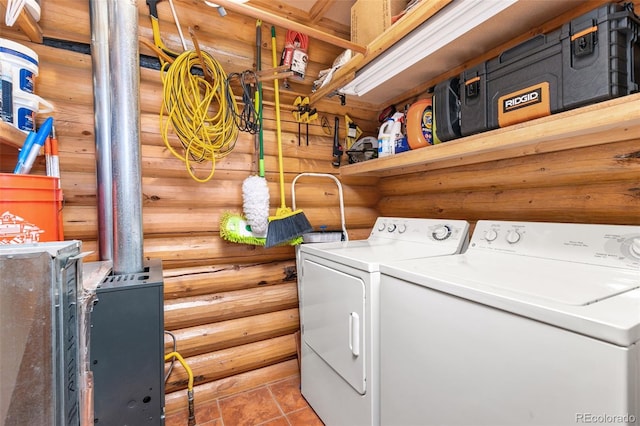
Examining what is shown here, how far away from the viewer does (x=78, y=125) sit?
1.62 metres

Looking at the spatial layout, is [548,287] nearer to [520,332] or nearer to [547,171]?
[520,332]

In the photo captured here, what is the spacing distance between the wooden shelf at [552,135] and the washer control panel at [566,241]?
366 millimetres

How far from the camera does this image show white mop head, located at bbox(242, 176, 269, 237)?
1835 millimetres

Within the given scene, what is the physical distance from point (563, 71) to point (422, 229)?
1037mm

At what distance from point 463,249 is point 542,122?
78cm

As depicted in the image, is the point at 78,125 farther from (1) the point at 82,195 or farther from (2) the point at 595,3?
(2) the point at 595,3

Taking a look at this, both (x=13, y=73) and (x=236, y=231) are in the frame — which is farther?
(x=236, y=231)

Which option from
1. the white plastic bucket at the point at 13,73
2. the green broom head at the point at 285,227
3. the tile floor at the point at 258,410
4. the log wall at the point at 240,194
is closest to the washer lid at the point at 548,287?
the log wall at the point at 240,194

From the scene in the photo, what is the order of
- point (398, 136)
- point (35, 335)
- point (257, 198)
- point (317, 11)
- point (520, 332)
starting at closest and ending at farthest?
point (35, 335), point (520, 332), point (257, 198), point (398, 136), point (317, 11)

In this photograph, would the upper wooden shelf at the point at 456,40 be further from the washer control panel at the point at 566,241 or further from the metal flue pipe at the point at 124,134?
the metal flue pipe at the point at 124,134

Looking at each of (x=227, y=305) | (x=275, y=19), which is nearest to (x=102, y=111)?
(x=275, y=19)

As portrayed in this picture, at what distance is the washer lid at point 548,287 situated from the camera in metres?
0.66

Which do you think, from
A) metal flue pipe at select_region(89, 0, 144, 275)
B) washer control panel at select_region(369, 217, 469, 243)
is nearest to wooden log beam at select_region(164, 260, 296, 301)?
metal flue pipe at select_region(89, 0, 144, 275)

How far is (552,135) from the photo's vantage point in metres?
1.09
